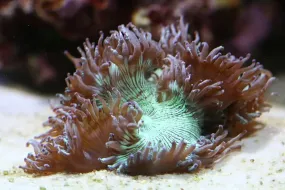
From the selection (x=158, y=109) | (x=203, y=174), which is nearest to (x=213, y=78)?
(x=158, y=109)

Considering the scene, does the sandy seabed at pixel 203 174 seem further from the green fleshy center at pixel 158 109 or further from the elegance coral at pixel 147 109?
the green fleshy center at pixel 158 109

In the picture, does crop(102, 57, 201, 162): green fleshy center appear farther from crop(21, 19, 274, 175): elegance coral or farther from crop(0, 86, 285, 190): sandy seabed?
crop(0, 86, 285, 190): sandy seabed

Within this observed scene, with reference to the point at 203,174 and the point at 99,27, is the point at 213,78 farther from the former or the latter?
the point at 99,27

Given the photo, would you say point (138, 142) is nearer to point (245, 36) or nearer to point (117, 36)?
point (117, 36)

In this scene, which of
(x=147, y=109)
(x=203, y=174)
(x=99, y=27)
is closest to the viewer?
(x=203, y=174)

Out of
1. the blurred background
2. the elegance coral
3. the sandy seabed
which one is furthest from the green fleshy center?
the blurred background

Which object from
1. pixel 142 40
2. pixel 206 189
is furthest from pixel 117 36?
pixel 206 189

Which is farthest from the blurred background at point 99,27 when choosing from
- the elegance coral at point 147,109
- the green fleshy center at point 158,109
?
the green fleshy center at point 158,109
